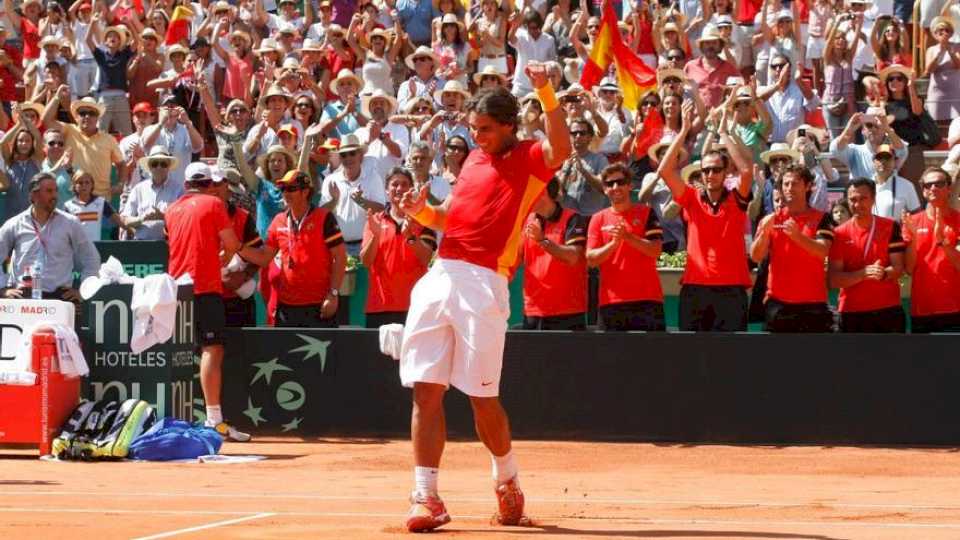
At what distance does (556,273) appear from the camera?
15234 millimetres

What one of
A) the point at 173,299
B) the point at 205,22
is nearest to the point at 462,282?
the point at 173,299

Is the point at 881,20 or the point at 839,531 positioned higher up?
the point at 881,20

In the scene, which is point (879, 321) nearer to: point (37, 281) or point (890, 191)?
point (890, 191)

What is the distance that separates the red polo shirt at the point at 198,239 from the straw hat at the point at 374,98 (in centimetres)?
475

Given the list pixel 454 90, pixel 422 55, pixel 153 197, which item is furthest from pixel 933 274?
pixel 153 197

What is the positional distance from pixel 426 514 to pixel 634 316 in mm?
6401

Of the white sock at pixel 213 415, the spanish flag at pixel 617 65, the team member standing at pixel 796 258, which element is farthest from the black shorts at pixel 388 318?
the spanish flag at pixel 617 65

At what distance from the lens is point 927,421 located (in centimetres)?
1473

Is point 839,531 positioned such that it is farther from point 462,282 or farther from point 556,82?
point 556,82

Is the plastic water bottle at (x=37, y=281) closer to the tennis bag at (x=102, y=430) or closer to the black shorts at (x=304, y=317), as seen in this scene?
the tennis bag at (x=102, y=430)

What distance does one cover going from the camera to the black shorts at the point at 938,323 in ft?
48.9

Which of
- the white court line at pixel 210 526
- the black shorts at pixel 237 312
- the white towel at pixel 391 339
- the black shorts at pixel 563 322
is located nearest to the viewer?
the white court line at pixel 210 526

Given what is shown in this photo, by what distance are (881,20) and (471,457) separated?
8570mm

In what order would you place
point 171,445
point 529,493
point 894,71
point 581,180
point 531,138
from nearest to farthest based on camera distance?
point 529,493, point 171,445, point 531,138, point 581,180, point 894,71
